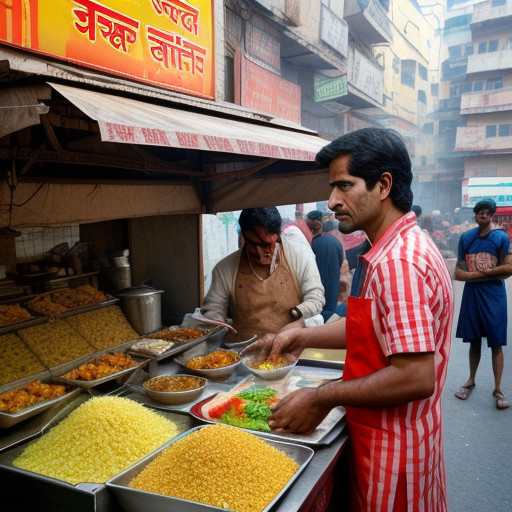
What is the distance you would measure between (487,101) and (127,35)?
35211mm

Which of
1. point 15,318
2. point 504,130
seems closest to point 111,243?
point 15,318

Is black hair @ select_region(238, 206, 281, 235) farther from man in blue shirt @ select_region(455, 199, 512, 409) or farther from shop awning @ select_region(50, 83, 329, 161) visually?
man in blue shirt @ select_region(455, 199, 512, 409)

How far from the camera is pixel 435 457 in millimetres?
1768

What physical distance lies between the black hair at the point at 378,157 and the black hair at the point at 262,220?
170 centimetres

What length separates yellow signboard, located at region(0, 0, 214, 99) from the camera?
2.62 metres

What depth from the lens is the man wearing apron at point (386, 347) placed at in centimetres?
151

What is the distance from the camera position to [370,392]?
5.13ft

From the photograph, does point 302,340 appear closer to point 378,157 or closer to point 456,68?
point 378,157

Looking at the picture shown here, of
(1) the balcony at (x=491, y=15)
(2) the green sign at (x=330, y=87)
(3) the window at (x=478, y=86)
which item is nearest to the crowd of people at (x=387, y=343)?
(2) the green sign at (x=330, y=87)

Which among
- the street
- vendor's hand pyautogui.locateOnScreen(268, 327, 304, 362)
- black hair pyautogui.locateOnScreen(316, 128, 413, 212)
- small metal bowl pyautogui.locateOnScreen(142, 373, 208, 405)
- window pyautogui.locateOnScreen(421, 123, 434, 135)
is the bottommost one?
the street

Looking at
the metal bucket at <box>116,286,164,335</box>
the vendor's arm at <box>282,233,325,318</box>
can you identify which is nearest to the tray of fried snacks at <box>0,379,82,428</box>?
the metal bucket at <box>116,286,164,335</box>

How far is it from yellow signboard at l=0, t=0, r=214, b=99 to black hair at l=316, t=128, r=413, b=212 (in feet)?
6.62

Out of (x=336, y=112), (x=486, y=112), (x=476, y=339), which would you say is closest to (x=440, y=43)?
(x=486, y=112)

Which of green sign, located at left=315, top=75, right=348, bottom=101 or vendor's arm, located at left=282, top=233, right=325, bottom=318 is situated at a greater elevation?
green sign, located at left=315, top=75, right=348, bottom=101
